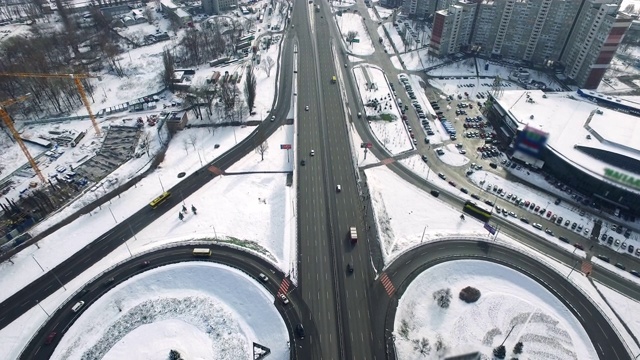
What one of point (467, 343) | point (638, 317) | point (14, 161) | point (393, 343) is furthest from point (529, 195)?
point (14, 161)

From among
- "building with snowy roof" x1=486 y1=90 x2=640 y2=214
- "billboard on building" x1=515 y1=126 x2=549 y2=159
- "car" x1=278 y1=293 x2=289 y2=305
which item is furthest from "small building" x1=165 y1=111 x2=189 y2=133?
"billboard on building" x1=515 y1=126 x2=549 y2=159

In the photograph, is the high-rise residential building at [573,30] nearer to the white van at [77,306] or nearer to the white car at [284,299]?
the white car at [284,299]

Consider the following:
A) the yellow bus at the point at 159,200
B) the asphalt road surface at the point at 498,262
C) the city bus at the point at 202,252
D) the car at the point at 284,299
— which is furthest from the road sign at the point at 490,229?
the yellow bus at the point at 159,200

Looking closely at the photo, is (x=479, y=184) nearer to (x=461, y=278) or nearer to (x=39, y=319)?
(x=461, y=278)

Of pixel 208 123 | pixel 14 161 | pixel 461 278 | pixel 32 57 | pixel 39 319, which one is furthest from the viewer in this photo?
pixel 32 57

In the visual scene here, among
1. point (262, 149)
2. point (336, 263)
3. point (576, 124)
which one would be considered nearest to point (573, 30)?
point (576, 124)
